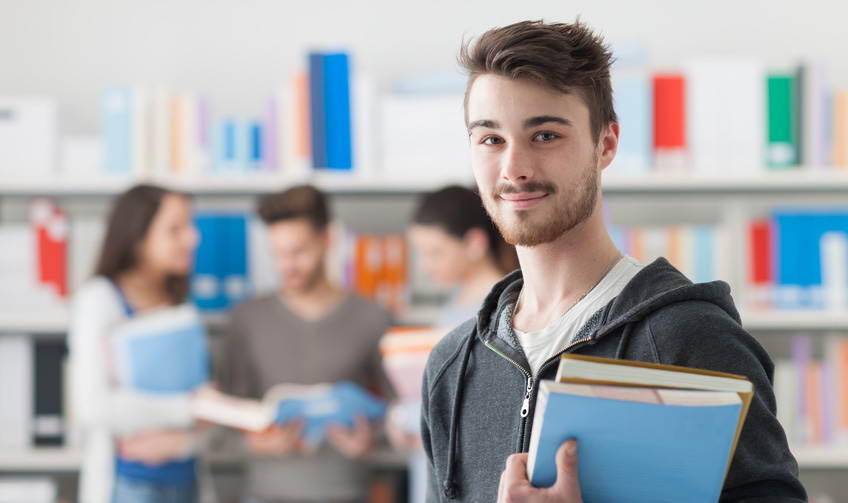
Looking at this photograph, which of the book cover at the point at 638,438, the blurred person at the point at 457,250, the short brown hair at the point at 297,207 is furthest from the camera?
the short brown hair at the point at 297,207

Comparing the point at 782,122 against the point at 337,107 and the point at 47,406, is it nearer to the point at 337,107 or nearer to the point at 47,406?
the point at 337,107

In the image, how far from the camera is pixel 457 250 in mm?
2324

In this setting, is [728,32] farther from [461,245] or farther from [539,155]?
[539,155]

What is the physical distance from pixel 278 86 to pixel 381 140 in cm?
69

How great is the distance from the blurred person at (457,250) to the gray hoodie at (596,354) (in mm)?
1136

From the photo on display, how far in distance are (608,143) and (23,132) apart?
246 centimetres

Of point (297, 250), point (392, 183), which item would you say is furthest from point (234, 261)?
point (392, 183)

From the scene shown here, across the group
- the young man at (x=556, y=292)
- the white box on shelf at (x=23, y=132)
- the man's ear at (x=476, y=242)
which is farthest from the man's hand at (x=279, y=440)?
the young man at (x=556, y=292)

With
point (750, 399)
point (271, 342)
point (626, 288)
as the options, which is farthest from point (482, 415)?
point (271, 342)

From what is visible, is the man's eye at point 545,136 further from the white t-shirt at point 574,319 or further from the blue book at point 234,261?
the blue book at point 234,261

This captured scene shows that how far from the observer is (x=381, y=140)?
2785mm

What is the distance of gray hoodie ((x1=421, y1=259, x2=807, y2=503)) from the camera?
81cm

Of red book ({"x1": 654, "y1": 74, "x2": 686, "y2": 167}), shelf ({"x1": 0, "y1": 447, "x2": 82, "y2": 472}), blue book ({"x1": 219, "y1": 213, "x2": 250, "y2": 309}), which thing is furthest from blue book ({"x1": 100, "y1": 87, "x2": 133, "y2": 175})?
red book ({"x1": 654, "y1": 74, "x2": 686, "y2": 167})

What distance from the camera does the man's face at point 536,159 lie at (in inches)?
35.9
